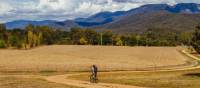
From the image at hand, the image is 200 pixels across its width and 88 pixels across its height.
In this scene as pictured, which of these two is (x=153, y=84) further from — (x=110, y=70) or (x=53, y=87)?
(x=110, y=70)

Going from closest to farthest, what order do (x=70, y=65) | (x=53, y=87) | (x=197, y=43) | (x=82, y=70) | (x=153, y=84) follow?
(x=53, y=87) → (x=153, y=84) → (x=197, y=43) → (x=82, y=70) → (x=70, y=65)

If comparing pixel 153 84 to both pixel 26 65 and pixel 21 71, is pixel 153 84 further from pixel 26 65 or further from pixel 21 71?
pixel 26 65

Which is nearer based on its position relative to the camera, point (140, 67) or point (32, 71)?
point (32, 71)

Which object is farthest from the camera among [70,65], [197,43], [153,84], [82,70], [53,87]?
[70,65]

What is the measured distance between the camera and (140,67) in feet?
346

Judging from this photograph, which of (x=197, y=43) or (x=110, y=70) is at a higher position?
(x=197, y=43)

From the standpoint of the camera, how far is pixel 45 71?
3622 inches

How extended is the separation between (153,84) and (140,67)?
143 feet

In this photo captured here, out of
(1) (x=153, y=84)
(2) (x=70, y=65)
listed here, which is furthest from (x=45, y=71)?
(1) (x=153, y=84)

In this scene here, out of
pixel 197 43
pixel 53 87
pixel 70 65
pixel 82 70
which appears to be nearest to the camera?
pixel 53 87

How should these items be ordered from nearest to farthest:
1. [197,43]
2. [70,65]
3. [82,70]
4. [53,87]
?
[53,87], [197,43], [82,70], [70,65]

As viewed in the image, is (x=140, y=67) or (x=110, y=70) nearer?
(x=110, y=70)

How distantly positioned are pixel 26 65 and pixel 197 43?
119ft

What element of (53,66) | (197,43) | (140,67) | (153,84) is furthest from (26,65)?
(153,84)
